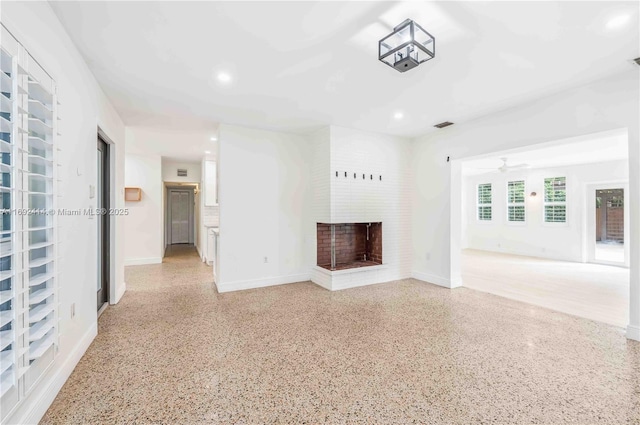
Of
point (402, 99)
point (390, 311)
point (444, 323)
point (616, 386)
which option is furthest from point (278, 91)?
point (616, 386)

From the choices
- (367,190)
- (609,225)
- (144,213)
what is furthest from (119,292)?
(609,225)

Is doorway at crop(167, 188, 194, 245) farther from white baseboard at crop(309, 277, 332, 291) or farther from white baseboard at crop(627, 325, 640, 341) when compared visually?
white baseboard at crop(627, 325, 640, 341)

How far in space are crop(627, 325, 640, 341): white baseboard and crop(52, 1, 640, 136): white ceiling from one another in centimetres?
255

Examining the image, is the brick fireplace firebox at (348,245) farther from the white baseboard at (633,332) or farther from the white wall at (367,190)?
the white baseboard at (633,332)

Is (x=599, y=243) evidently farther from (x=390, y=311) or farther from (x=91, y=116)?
(x=91, y=116)

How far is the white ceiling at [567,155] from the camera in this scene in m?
4.97

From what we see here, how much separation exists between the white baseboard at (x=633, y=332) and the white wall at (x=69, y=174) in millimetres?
4817

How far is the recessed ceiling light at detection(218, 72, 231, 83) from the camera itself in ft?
9.42

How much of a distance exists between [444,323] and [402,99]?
2.70 meters

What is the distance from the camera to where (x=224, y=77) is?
293 centimetres

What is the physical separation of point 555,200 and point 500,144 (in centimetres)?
531

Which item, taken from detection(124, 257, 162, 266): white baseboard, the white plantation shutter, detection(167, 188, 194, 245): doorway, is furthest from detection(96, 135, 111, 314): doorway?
detection(167, 188, 194, 245): doorway

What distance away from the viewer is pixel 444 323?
321 cm

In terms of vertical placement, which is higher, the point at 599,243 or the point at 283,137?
the point at 283,137
